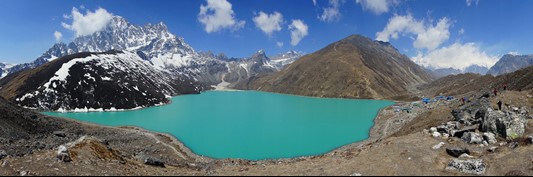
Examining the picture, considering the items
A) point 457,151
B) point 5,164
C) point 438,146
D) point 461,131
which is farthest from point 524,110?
point 5,164

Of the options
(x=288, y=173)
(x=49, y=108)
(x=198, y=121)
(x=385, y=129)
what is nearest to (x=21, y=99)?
(x=49, y=108)

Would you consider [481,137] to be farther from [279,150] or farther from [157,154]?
[157,154]

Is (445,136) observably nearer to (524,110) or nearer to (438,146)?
(438,146)

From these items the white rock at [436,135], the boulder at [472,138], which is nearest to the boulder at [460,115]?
the white rock at [436,135]

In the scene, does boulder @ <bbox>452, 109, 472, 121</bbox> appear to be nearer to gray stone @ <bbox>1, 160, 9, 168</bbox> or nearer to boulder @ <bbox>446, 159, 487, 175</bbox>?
boulder @ <bbox>446, 159, 487, 175</bbox>

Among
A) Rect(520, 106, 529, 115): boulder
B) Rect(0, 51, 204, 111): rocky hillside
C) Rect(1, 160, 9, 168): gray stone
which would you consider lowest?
Rect(1, 160, 9, 168): gray stone

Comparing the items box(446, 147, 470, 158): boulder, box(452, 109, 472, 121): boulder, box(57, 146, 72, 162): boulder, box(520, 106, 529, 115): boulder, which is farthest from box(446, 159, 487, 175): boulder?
box(57, 146, 72, 162): boulder

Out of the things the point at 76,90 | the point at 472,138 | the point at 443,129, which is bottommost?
the point at 472,138
